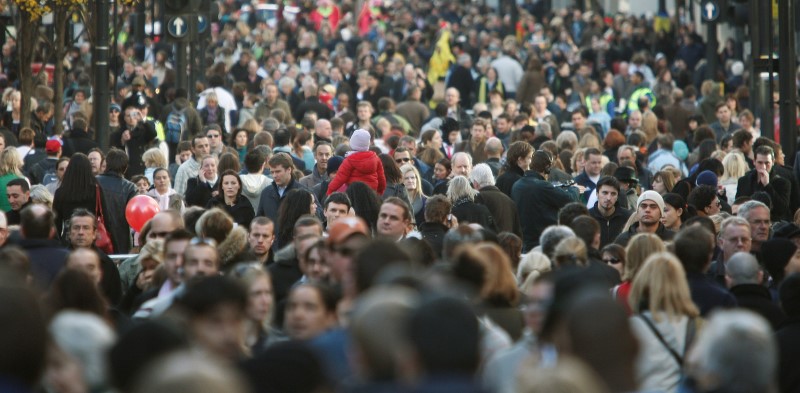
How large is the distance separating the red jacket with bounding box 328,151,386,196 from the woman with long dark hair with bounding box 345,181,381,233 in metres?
0.96

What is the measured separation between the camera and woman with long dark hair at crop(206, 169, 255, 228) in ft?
48.8

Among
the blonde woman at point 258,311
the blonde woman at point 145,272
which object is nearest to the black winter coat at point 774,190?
the blonde woman at point 145,272

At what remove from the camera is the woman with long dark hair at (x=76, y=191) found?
15.1 m

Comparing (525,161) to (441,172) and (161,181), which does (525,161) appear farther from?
(161,181)

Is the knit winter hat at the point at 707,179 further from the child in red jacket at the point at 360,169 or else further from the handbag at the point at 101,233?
the handbag at the point at 101,233

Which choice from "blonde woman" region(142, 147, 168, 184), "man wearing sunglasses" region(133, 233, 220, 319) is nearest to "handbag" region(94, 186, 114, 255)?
"blonde woman" region(142, 147, 168, 184)

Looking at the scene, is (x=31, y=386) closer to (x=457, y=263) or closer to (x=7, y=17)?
(x=457, y=263)

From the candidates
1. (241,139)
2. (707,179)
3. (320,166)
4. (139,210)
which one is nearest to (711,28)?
(241,139)

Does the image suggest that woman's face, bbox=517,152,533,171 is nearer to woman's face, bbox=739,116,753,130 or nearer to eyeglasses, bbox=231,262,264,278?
woman's face, bbox=739,116,753,130

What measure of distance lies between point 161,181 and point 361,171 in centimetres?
205

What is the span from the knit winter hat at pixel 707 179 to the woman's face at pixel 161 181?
498 centimetres

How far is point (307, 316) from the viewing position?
761cm

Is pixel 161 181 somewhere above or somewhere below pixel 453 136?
below

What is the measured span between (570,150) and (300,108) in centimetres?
763
